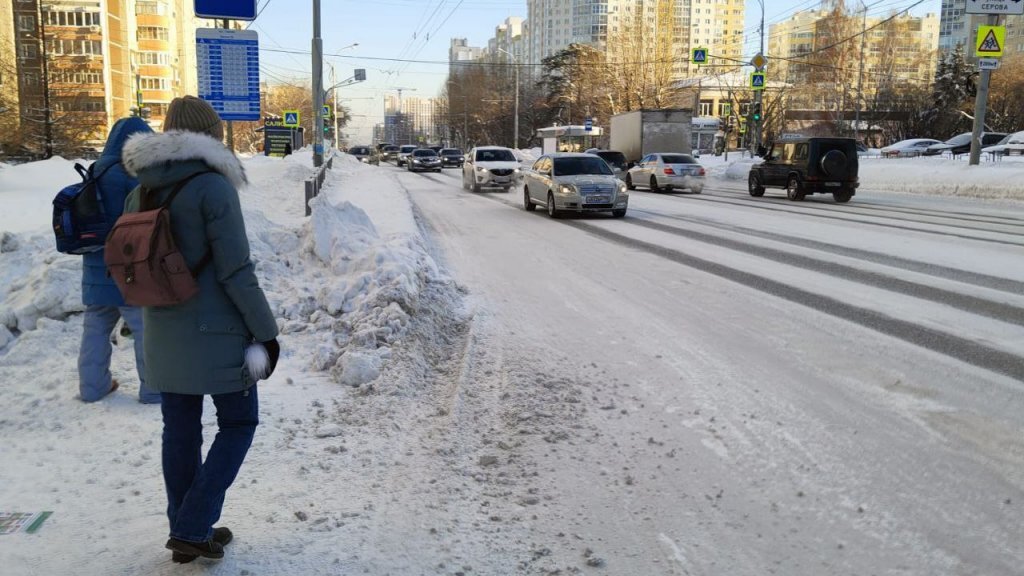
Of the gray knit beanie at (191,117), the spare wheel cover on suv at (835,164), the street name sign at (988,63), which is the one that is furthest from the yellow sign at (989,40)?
the gray knit beanie at (191,117)

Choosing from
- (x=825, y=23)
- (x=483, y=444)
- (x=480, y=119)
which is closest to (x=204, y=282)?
(x=483, y=444)

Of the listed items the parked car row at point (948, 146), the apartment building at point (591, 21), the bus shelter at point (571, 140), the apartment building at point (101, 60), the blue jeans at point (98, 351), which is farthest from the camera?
the apartment building at point (591, 21)

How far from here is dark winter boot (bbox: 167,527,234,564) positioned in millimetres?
3117

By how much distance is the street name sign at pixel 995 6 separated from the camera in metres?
24.5

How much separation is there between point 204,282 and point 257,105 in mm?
6966

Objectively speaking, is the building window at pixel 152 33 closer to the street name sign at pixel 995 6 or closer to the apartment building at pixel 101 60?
the apartment building at pixel 101 60

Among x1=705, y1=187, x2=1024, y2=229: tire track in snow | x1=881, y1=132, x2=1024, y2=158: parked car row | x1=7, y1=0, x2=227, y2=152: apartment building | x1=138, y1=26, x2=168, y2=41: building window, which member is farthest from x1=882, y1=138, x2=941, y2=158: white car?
x1=138, y1=26, x2=168, y2=41: building window

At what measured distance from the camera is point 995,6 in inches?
973

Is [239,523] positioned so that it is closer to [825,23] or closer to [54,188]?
[54,188]

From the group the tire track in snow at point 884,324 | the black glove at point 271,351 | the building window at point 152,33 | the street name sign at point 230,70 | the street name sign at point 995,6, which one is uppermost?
the building window at point 152,33

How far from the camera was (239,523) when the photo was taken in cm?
352

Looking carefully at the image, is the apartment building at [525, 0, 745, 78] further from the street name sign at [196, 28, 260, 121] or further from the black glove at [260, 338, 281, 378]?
the black glove at [260, 338, 281, 378]

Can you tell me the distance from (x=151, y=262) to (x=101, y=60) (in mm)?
103120

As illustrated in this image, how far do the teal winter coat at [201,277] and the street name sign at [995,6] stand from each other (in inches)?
1096
